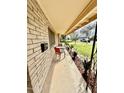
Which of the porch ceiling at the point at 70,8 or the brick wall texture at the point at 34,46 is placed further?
the porch ceiling at the point at 70,8

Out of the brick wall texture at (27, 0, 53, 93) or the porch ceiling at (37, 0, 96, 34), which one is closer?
the brick wall texture at (27, 0, 53, 93)

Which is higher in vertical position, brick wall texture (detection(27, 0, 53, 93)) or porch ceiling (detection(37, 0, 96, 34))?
porch ceiling (detection(37, 0, 96, 34))

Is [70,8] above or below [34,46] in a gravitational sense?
above

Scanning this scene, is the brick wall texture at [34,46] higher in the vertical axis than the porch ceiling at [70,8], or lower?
lower

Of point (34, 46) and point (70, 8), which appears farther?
point (70, 8)
